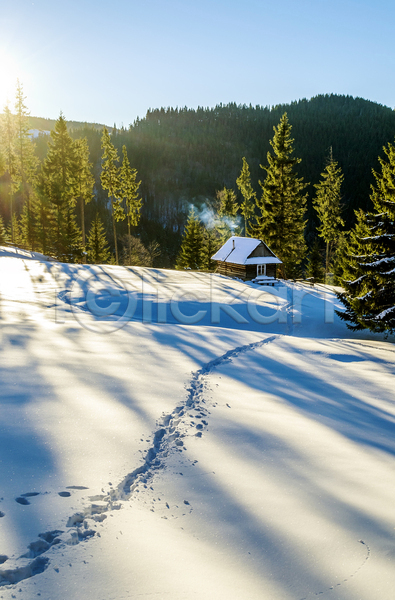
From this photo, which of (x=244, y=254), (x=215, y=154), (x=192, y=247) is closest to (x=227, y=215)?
(x=192, y=247)

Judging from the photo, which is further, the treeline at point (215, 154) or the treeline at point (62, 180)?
the treeline at point (215, 154)

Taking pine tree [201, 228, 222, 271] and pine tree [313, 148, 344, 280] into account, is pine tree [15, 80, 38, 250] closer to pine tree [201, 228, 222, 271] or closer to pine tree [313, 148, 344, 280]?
pine tree [201, 228, 222, 271]

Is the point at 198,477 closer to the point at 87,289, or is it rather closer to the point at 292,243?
the point at 87,289

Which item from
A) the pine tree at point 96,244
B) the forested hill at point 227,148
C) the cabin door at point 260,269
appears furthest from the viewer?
the forested hill at point 227,148

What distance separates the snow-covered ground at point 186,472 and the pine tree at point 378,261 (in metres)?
5.97

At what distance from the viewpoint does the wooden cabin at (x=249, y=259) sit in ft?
108

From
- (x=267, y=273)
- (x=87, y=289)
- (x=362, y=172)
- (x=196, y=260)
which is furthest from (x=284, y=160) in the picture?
(x=362, y=172)

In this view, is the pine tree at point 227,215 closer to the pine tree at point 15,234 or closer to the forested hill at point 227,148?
the pine tree at point 15,234

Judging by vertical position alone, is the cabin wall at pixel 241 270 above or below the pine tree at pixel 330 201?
below

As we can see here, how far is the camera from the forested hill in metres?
134

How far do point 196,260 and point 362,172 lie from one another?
104 metres

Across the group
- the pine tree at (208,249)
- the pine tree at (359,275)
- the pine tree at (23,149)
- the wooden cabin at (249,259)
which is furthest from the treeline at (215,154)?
the pine tree at (359,275)

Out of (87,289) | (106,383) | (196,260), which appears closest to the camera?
(106,383)

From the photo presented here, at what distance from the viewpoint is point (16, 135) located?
3978 cm
